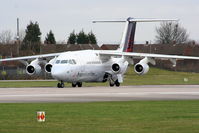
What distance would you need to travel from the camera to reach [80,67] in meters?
54.7

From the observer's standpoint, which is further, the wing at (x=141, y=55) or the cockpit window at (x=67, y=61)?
the wing at (x=141, y=55)

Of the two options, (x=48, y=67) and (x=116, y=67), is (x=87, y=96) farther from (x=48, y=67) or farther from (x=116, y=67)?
(x=116, y=67)

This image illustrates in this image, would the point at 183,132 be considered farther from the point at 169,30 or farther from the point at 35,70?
the point at 169,30

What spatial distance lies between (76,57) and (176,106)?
25.9 m

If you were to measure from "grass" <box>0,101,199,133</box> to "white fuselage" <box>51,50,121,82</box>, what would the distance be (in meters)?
21.2

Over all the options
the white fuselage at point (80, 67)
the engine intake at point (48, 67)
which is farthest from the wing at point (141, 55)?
the engine intake at point (48, 67)

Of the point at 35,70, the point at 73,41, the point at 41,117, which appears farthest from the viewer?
the point at 73,41

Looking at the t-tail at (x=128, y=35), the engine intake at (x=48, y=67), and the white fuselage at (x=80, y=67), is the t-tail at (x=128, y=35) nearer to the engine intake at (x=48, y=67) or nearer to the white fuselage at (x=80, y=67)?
the white fuselage at (x=80, y=67)

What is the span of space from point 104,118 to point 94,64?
3297 centimetres

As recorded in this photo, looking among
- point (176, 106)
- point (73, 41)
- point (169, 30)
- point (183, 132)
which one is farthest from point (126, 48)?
point (169, 30)

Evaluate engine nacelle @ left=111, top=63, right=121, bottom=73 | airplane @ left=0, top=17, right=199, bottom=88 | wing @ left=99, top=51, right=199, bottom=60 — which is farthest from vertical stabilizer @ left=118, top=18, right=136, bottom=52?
engine nacelle @ left=111, top=63, right=121, bottom=73

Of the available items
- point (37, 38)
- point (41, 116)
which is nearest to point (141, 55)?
point (41, 116)

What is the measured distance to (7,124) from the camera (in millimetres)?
22031

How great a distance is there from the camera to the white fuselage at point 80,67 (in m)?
52.3
